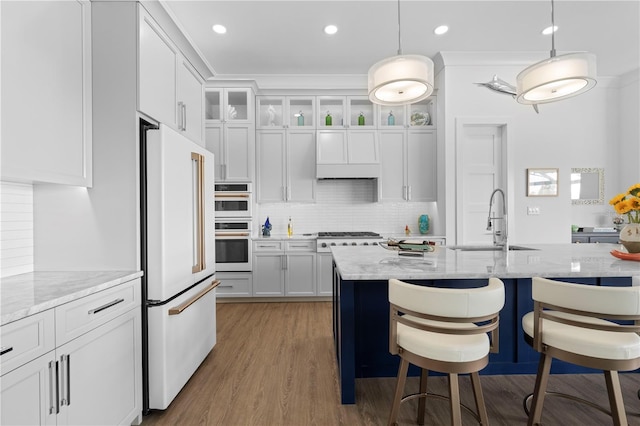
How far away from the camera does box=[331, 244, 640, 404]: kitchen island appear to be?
6.60 feet

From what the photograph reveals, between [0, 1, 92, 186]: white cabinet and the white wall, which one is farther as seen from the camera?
the white wall

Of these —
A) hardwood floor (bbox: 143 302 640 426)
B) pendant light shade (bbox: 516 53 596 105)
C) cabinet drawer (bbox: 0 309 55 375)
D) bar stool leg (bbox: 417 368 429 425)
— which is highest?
pendant light shade (bbox: 516 53 596 105)

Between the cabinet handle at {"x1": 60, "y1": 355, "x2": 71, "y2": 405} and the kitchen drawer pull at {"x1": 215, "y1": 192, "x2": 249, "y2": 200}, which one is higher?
the kitchen drawer pull at {"x1": 215, "y1": 192, "x2": 249, "y2": 200}

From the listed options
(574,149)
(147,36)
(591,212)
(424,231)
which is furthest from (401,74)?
(591,212)

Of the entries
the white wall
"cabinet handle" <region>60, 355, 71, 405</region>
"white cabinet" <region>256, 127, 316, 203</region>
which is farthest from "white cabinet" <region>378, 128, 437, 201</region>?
"cabinet handle" <region>60, 355, 71, 405</region>

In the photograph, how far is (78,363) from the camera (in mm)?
1442

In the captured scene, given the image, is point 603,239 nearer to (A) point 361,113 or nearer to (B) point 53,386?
(A) point 361,113

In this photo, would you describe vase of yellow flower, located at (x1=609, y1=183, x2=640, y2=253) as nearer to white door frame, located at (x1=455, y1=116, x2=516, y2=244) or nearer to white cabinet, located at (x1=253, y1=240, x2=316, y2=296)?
white door frame, located at (x1=455, y1=116, x2=516, y2=244)

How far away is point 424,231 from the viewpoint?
4.94 meters

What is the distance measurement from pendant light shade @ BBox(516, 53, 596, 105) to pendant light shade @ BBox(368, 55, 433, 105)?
0.65 metres

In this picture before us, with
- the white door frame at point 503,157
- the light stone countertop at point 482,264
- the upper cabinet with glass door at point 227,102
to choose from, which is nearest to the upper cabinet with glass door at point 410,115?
the white door frame at point 503,157

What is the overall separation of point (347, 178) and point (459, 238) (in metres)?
1.80

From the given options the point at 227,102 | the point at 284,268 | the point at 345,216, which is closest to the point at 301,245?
the point at 284,268

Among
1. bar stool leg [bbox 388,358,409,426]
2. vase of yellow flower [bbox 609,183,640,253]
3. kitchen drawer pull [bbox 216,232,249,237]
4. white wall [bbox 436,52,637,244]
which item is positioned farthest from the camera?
kitchen drawer pull [bbox 216,232,249,237]
